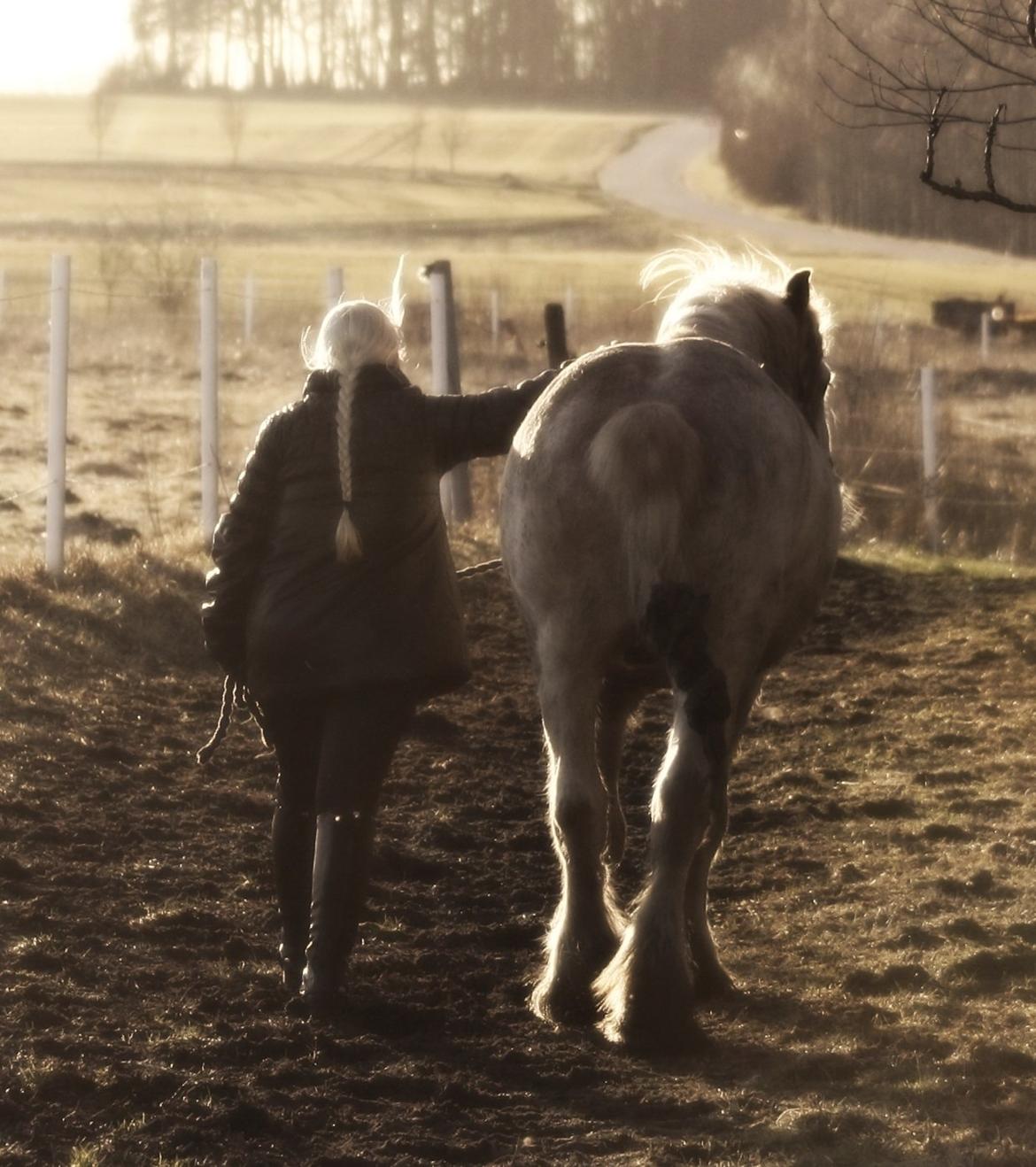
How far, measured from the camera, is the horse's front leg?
3.85 metres

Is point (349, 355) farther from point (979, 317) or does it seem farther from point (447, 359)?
point (979, 317)

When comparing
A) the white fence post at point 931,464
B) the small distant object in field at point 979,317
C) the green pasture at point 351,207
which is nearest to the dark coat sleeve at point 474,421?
the white fence post at point 931,464

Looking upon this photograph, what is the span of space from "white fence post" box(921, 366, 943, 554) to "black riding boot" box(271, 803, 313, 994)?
8.27 meters

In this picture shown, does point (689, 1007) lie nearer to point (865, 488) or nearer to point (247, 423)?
point (865, 488)

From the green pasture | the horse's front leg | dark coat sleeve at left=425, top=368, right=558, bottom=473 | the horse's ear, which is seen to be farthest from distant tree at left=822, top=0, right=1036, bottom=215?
the green pasture

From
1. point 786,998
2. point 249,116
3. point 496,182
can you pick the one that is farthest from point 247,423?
point 249,116

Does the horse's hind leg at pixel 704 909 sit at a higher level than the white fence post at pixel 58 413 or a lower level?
lower

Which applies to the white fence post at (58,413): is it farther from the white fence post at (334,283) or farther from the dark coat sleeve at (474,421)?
the dark coat sleeve at (474,421)

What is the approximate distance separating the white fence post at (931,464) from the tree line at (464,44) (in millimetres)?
17728

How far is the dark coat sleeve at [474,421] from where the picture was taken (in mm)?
4195

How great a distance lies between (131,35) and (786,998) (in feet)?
261

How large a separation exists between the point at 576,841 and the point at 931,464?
9071 millimetres

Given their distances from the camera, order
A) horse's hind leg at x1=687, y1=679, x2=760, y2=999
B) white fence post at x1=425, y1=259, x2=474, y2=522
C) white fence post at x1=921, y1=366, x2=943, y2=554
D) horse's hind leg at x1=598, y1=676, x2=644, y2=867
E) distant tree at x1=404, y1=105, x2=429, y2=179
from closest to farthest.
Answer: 1. horse's hind leg at x1=687, y1=679, x2=760, y2=999
2. horse's hind leg at x1=598, y1=676, x2=644, y2=867
3. white fence post at x1=425, y1=259, x2=474, y2=522
4. white fence post at x1=921, y1=366, x2=943, y2=554
5. distant tree at x1=404, y1=105, x2=429, y2=179

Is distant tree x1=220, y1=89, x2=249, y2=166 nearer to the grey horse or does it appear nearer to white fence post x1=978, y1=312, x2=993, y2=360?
white fence post x1=978, y1=312, x2=993, y2=360
